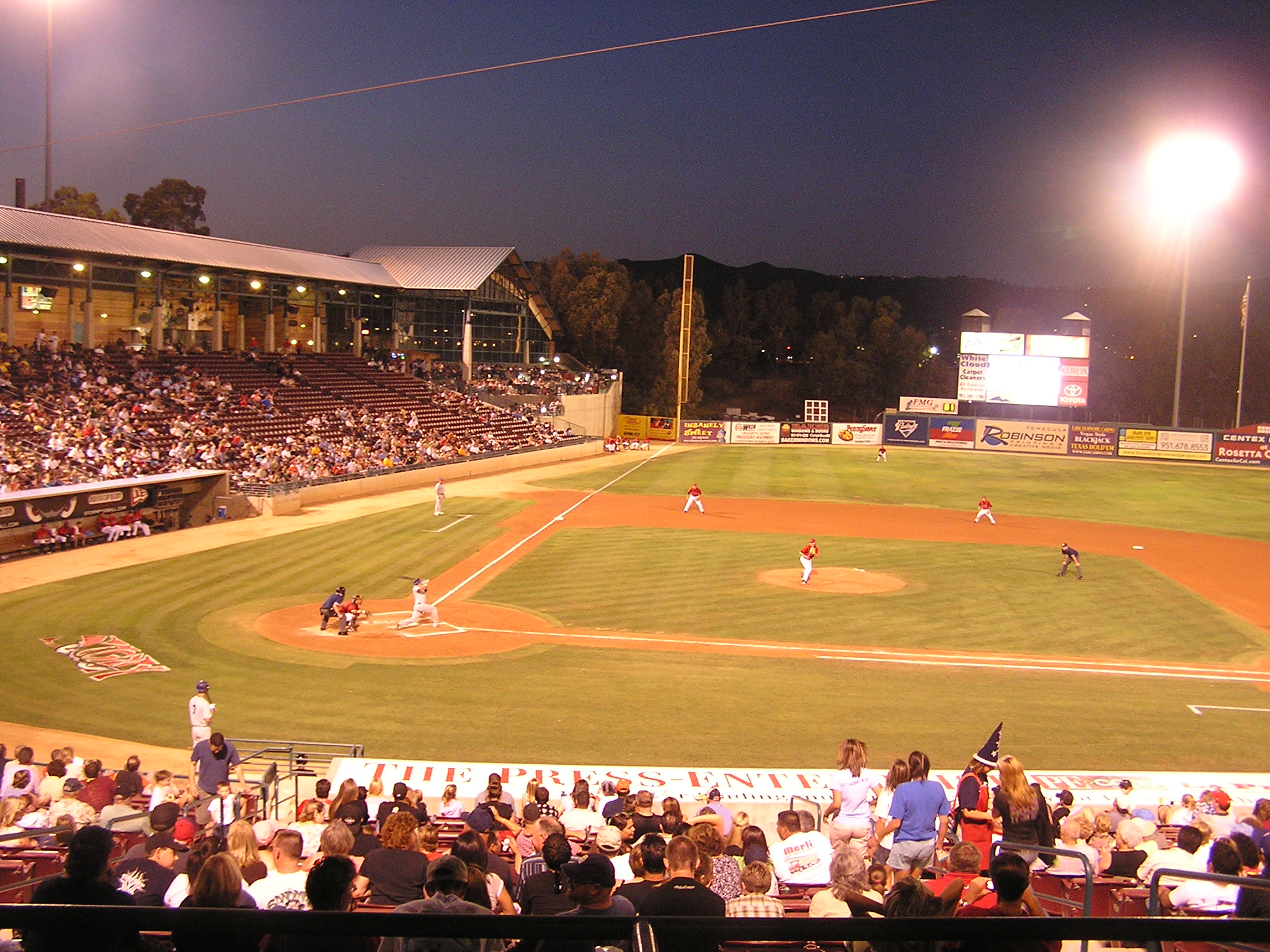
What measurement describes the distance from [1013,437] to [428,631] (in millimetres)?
60808

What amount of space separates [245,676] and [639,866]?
1569 cm

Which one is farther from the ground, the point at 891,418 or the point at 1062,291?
the point at 1062,291

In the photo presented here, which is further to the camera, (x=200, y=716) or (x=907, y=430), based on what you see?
(x=907, y=430)

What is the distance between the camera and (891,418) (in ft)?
256

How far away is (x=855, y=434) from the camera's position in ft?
258

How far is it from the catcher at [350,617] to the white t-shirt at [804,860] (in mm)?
15813

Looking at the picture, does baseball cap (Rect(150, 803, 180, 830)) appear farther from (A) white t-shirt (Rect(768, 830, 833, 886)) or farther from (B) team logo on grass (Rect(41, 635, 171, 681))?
(B) team logo on grass (Rect(41, 635, 171, 681))

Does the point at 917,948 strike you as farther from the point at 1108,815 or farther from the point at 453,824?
the point at 1108,815

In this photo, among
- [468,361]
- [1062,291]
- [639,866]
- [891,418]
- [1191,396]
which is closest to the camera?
[639,866]

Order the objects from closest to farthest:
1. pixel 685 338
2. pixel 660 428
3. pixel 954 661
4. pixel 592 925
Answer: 1. pixel 592 925
2. pixel 954 661
3. pixel 685 338
4. pixel 660 428

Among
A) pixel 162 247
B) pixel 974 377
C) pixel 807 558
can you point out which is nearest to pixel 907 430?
pixel 974 377

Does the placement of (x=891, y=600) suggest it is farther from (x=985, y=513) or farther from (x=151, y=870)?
(x=151, y=870)

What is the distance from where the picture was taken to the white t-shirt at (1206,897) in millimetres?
6785

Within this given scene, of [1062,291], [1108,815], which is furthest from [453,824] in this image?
[1062,291]
